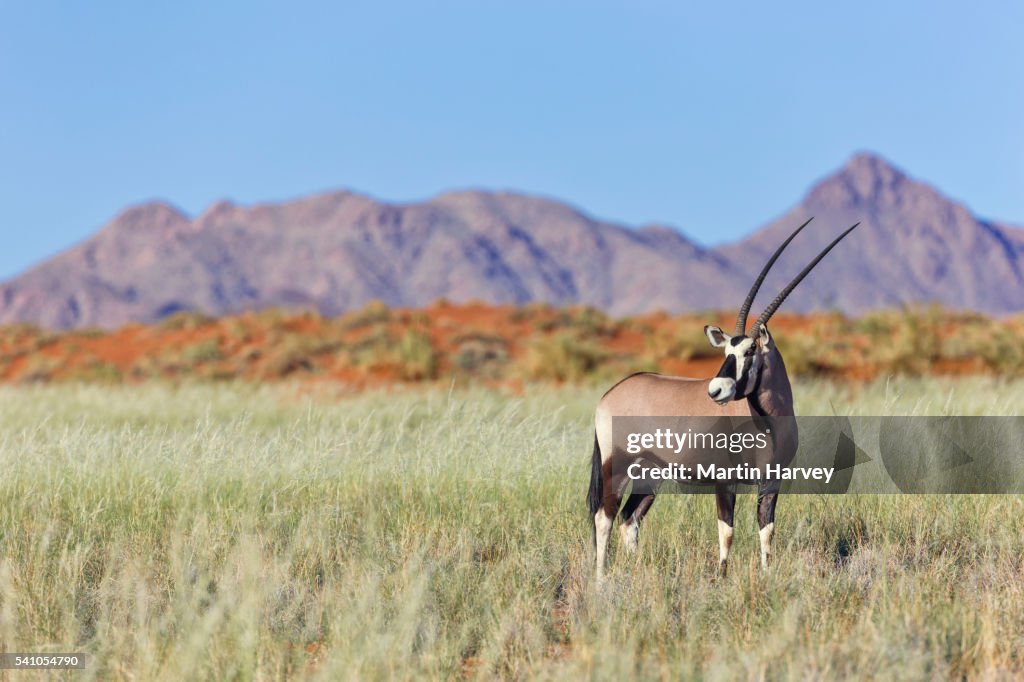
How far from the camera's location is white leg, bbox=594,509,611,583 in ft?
15.8

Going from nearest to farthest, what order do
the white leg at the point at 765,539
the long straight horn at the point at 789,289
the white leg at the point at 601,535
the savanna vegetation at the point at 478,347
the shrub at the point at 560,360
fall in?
the long straight horn at the point at 789,289, the white leg at the point at 765,539, the white leg at the point at 601,535, the savanna vegetation at the point at 478,347, the shrub at the point at 560,360

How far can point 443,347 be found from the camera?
25.9 metres

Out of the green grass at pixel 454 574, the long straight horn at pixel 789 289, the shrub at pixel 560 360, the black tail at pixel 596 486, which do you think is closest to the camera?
the green grass at pixel 454 574

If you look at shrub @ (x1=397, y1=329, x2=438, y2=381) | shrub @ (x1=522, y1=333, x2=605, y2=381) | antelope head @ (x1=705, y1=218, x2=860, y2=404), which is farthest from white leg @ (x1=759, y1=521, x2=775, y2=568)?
shrub @ (x1=397, y1=329, x2=438, y2=381)

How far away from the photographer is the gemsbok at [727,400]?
4242 mm

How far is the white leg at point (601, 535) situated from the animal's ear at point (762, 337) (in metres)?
1.16

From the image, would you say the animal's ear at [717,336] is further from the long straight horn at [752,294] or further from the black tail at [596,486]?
the black tail at [596,486]

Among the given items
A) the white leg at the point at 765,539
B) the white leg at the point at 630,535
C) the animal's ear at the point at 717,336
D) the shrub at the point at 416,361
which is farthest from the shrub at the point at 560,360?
the animal's ear at the point at 717,336

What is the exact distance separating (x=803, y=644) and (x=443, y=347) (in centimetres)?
2192

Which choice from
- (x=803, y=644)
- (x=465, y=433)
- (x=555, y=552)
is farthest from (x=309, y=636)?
(x=465, y=433)

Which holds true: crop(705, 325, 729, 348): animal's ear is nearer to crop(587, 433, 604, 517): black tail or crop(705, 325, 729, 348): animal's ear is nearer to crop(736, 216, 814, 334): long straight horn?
crop(736, 216, 814, 334): long straight horn

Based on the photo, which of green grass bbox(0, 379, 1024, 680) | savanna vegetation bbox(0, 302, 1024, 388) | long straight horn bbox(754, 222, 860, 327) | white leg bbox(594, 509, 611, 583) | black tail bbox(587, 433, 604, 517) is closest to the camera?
green grass bbox(0, 379, 1024, 680)

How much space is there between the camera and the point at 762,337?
168 inches

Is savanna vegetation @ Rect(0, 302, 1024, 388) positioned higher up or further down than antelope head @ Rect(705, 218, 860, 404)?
higher up
